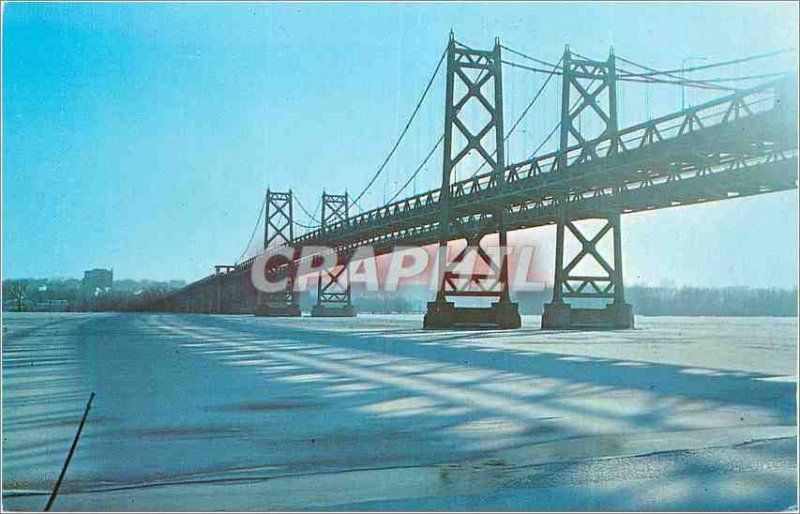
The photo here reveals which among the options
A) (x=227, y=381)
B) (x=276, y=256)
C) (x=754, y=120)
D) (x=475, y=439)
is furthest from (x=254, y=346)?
(x=276, y=256)

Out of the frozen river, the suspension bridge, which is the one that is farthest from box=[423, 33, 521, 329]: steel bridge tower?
the frozen river

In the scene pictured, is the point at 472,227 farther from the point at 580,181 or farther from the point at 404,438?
the point at 404,438

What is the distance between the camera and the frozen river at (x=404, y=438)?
6500 millimetres

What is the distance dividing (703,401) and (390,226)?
46.8 meters

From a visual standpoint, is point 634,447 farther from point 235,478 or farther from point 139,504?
point 139,504

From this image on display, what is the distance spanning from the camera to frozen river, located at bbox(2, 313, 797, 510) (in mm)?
6500

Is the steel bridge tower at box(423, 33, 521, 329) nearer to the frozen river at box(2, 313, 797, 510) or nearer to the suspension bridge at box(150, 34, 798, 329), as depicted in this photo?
the suspension bridge at box(150, 34, 798, 329)

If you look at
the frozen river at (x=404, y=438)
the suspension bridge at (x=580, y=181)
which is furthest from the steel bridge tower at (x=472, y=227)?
the frozen river at (x=404, y=438)

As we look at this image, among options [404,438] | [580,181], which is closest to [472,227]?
[580,181]

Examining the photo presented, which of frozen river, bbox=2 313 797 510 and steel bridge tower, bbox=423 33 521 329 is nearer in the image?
frozen river, bbox=2 313 797 510

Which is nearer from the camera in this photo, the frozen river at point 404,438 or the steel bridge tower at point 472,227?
the frozen river at point 404,438

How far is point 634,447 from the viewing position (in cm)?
855

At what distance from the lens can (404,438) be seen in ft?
29.9

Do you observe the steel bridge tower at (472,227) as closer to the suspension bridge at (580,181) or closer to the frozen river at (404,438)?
the suspension bridge at (580,181)
